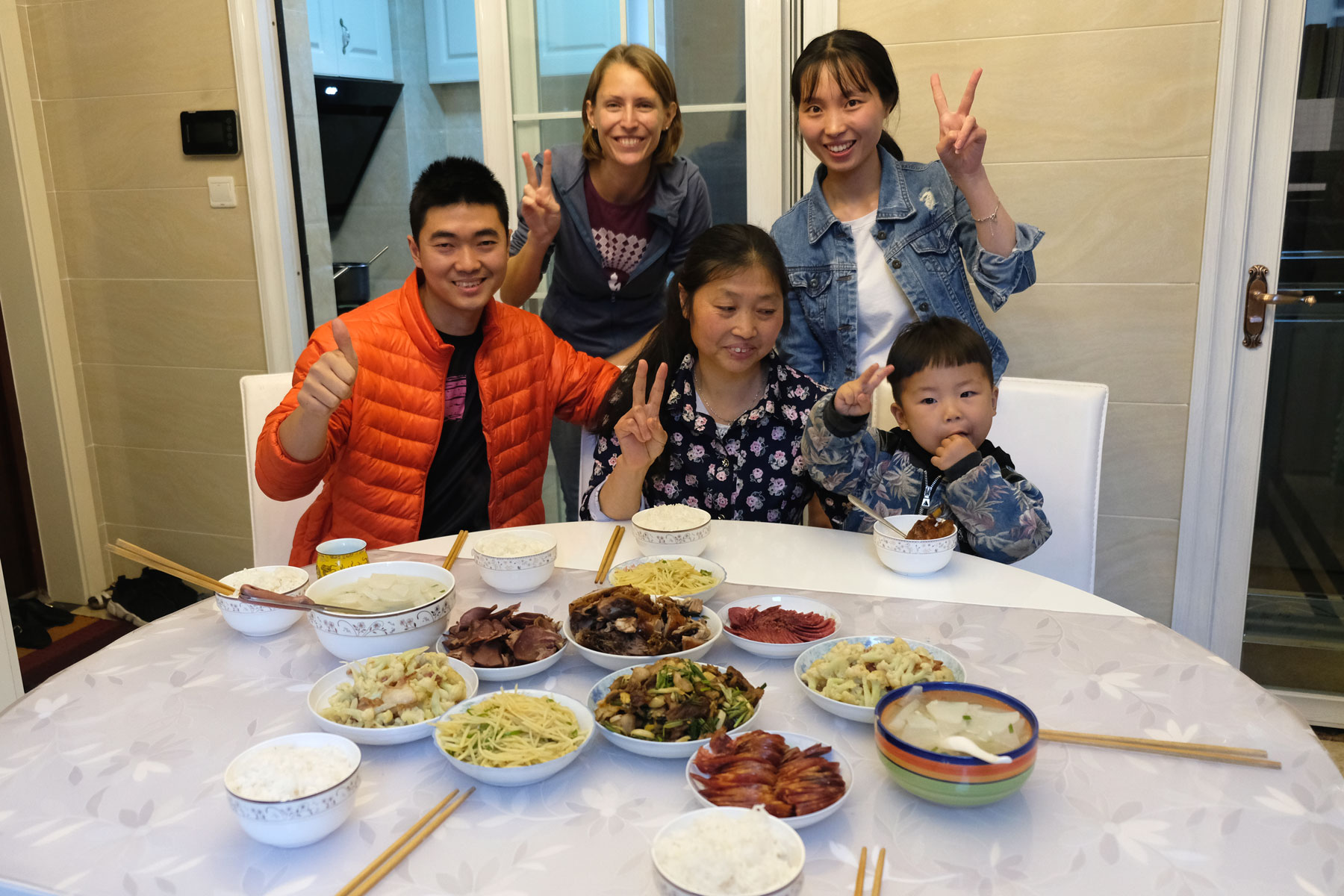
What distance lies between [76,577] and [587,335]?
7.03ft

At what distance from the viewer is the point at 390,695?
101cm

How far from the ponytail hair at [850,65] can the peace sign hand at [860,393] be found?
2.24ft

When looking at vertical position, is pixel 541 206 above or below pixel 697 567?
above

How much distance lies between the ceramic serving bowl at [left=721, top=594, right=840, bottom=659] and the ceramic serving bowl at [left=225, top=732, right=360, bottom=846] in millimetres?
486

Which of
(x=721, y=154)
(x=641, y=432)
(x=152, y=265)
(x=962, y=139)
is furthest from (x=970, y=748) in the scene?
(x=152, y=265)

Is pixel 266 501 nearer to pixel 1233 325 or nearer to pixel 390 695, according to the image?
pixel 390 695

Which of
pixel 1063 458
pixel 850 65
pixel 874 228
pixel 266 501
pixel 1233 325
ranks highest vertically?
pixel 850 65

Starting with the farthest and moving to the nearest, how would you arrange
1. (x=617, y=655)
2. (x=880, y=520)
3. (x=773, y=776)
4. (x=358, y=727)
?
(x=880, y=520) < (x=617, y=655) < (x=358, y=727) < (x=773, y=776)

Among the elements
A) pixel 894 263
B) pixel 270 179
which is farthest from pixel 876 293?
pixel 270 179

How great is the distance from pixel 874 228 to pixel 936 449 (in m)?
0.62

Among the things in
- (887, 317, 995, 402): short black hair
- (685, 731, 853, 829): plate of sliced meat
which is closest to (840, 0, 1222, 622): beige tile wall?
(887, 317, 995, 402): short black hair

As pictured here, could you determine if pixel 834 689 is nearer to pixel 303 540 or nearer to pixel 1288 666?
pixel 303 540

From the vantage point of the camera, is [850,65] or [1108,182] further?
[1108,182]

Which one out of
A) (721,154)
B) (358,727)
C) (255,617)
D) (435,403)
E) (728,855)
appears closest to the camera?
(728,855)
